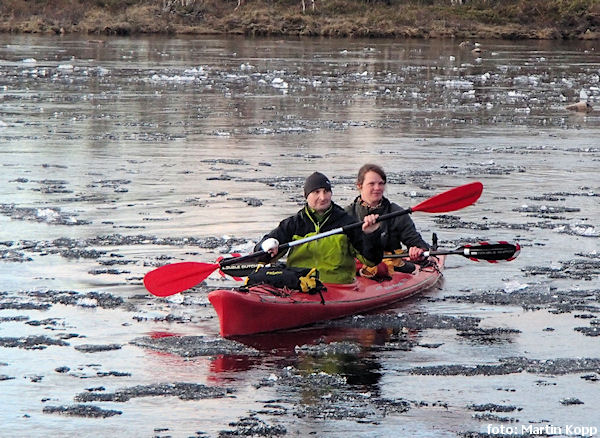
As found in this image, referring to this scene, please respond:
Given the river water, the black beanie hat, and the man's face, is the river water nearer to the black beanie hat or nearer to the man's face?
the man's face

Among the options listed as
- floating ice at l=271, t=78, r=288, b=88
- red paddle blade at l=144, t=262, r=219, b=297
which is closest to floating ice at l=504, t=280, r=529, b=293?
red paddle blade at l=144, t=262, r=219, b=297

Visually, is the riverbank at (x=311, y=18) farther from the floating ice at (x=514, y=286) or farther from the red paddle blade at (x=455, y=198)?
the floating ice at (x=514, y=286)

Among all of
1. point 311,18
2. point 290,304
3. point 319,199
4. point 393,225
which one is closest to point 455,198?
point 393,225

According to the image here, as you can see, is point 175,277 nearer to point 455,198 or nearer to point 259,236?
point 455,198

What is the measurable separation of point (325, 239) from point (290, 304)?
0.72 meters

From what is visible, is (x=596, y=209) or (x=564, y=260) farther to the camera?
(x=596, y=209)

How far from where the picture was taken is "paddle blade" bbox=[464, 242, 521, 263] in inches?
413

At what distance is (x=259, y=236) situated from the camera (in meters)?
12.8

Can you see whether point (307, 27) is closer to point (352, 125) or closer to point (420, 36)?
point (420, 36)

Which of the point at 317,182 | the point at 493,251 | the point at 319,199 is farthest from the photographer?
the point at 493,251

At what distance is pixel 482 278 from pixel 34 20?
58.9 m

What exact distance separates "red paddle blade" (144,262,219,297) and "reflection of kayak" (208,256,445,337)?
1.75 ft

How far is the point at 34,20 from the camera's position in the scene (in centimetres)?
6725

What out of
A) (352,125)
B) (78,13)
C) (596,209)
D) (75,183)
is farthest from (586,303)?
(78,13)
